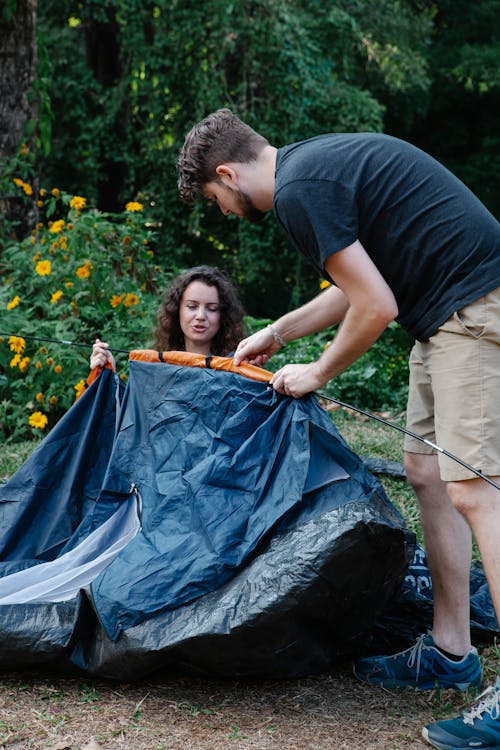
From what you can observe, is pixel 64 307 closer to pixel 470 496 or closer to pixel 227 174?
pixel 227 174

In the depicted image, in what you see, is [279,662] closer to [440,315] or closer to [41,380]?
[440,315]

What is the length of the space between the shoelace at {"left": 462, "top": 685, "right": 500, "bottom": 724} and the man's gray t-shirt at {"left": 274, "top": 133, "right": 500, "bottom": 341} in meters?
0.91

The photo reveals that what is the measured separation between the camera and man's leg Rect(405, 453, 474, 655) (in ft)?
8.01

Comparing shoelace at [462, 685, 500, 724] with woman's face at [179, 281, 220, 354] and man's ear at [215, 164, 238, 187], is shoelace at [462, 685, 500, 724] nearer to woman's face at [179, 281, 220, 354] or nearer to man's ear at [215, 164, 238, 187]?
man's ear at [215, 164, 238, 187]

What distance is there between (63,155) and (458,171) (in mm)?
6736

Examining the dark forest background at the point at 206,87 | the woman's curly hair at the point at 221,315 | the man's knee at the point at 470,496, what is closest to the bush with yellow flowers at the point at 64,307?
the woman's curly hair at the point at 221,315

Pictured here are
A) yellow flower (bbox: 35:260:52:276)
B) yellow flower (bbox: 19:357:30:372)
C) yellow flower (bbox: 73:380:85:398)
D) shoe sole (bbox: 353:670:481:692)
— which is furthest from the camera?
yellow flower (bbox: 35:260:52:276)

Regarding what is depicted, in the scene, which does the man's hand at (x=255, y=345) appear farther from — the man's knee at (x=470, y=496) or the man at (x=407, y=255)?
the man's knee at (x=470, y=496)

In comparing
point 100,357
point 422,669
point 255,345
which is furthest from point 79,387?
point 422,669

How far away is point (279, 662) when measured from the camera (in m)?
2.26

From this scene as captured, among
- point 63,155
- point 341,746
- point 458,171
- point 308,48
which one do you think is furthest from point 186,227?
point 341,746

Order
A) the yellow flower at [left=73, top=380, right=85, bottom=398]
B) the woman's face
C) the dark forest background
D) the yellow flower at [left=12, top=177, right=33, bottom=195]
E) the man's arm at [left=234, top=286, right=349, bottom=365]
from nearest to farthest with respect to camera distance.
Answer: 1. the man's arm at [left=234, top=286, right=349, bottom=365]
2. the woman's face
3. the yellow flower at [left=73, top=380, right=85, bottom=398]
4. the yellow flower at [left=12, top=177, right=33, bottom=195]
5. the dark forest background

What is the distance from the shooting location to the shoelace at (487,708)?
2080mm

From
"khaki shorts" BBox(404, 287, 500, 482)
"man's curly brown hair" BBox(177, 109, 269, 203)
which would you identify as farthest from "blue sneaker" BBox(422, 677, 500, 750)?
"man's curly brown hair" BBox(177, 109, 269, 203)
